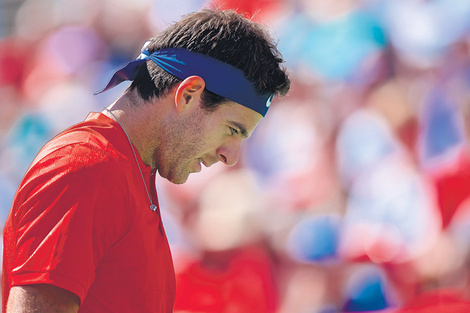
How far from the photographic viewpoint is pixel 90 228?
3.79ft

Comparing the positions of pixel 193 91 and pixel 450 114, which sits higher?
pixel 450 114

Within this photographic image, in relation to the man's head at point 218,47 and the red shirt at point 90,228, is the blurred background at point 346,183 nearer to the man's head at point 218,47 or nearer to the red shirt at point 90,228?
the man's head at point 218,47

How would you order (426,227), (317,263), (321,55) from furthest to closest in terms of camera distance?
1. (321,55)
2. (317,263)
3. (426,227)

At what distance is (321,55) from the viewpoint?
3.47 meters

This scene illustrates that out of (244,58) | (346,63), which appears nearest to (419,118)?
(346,63)

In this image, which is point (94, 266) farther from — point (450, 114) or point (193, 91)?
point (450, 114)

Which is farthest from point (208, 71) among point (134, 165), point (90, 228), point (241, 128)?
point (90, 228)

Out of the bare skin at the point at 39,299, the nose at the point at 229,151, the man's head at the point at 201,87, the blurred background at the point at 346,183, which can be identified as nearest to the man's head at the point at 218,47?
the man's head at the point at 201,87

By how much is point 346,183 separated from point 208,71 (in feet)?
6.21

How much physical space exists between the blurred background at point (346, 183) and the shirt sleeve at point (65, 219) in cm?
208

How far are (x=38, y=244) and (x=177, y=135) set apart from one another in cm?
48

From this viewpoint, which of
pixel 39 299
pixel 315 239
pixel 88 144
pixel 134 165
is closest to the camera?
pixel 39 299

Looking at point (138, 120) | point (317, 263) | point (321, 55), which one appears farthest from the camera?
point (321, 55)

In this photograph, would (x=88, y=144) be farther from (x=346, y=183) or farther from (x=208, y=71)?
(x=346, y=183)
